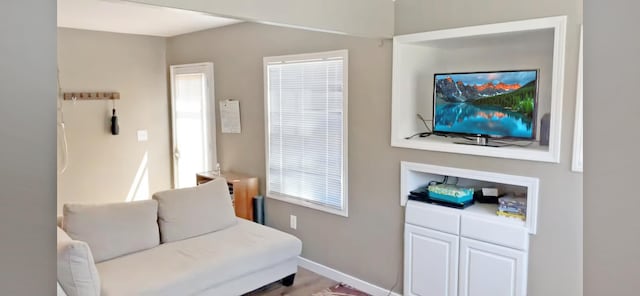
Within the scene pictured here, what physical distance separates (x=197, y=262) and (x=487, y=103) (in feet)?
7.27

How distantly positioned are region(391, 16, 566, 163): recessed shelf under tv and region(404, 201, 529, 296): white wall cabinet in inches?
17.9

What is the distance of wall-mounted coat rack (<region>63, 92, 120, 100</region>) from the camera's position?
4.96m

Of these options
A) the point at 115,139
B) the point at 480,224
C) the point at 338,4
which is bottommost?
the point at 480,224

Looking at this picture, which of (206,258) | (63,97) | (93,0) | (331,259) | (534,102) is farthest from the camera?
(63,97)

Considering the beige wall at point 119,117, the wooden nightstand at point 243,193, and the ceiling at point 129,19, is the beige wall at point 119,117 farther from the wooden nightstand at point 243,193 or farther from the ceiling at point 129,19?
the wooden nightstand at point 243,193

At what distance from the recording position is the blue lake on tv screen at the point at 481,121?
2.78 meters

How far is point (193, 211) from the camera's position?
3732 millimetres

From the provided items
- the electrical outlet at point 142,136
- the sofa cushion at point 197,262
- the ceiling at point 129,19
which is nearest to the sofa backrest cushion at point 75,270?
the sofa cushion at point 197,262

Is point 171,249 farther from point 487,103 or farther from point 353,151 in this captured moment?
point 487,103

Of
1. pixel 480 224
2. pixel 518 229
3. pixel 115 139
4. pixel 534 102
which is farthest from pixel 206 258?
pixel 115 139
